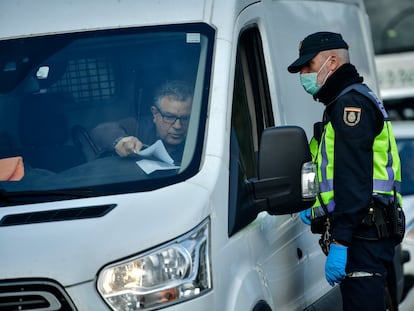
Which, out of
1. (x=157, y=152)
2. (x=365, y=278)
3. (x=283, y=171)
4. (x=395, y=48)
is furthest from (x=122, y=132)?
(x=395, y=48)

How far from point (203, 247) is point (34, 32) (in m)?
1.58

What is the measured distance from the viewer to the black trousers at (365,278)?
5.71 meters

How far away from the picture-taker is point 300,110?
6.66m

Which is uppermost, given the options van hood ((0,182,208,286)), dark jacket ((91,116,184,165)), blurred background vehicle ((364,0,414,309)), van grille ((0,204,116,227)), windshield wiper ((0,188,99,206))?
blurred background vehicle ((364,0,414,309))

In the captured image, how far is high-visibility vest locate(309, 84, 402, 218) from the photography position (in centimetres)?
571

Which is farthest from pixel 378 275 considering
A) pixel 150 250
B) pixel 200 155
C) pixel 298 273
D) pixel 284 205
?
pixel 150 250

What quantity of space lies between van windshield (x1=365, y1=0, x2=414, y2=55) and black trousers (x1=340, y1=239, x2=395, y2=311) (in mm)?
14095

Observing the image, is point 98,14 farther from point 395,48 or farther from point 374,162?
point 395,48

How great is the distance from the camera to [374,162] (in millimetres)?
5727

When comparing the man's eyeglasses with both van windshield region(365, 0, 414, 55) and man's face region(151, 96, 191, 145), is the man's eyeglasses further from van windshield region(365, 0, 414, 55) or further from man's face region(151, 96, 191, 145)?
van windshield region(365, 0, 414, 55)

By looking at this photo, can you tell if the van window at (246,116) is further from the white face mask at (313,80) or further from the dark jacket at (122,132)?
the dark jacket at (122,132)

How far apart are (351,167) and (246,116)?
0.55m

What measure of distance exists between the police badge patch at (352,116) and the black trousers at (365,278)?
59 centimetres

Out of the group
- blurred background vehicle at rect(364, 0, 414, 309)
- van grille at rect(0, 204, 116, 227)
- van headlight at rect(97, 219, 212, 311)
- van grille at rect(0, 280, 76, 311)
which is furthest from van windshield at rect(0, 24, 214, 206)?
blurred background vehicle at rect(364, 0, 414, 309)
